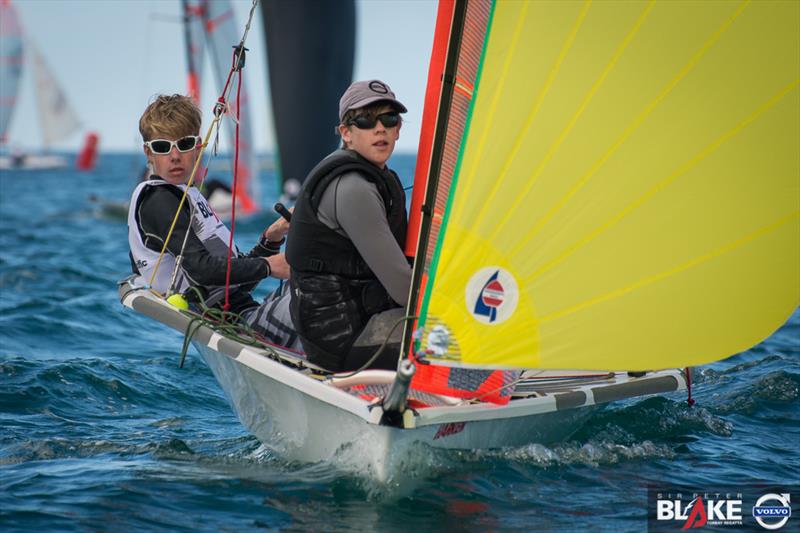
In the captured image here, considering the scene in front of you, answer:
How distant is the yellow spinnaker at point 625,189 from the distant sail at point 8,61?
113 ft

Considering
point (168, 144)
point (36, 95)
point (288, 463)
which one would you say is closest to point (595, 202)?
point (288, 463)

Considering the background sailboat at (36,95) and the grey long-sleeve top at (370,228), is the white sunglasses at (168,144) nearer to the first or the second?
the grey long-sleeve top at (370,228)

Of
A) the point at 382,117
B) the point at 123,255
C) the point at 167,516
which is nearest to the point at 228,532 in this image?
the point at 167,516

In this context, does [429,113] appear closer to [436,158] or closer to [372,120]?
[372,120]

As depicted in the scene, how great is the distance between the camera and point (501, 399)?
3822 millimetres

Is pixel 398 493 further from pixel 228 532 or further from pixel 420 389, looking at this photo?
pixel 228 532

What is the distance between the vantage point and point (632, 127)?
351cm

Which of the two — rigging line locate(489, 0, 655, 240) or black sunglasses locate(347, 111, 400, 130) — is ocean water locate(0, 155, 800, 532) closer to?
rigging line locate(489, 0, 655, 240)

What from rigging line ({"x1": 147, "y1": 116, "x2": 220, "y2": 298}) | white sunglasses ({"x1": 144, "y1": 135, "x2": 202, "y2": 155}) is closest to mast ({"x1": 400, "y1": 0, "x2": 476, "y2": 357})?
rigging line ({"x1": 147, "y1": 116, "x2": 220, "y2": 298})

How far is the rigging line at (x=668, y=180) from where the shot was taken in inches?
137

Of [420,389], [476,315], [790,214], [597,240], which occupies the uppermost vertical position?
[790,214]

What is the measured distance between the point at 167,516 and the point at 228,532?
29 centimetres

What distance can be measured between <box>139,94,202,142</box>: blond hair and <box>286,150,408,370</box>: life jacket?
0.93m

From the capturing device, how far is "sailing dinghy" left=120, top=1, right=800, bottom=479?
343 centimetres
